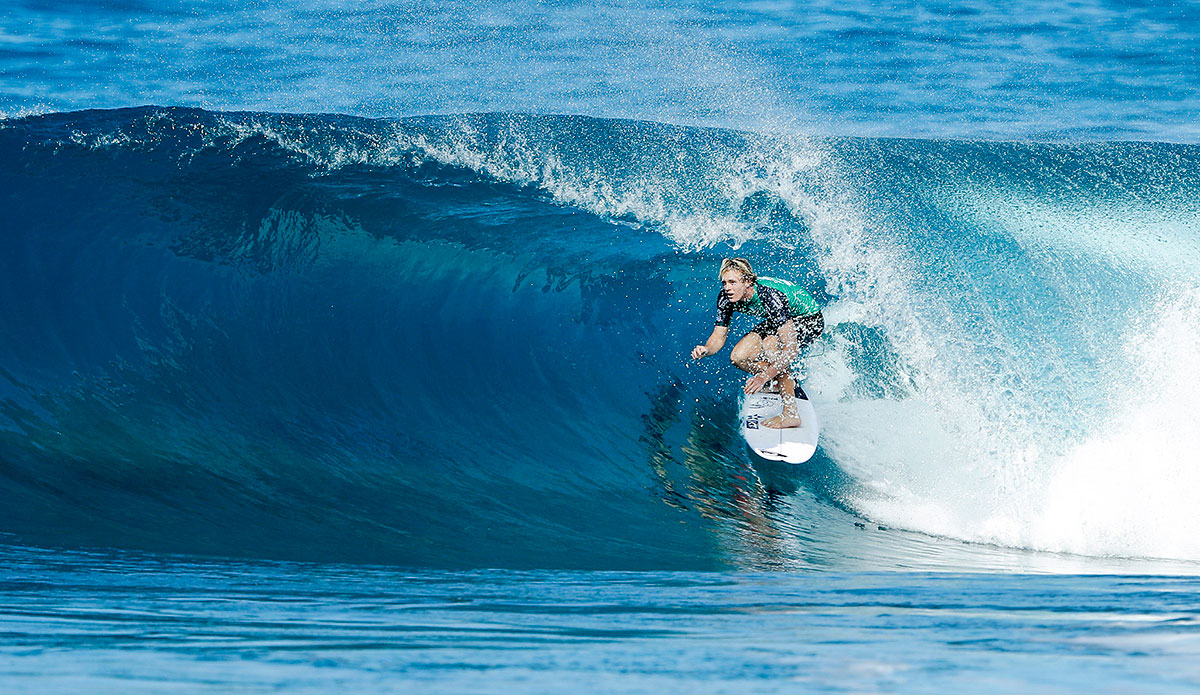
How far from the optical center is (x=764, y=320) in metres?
5.60

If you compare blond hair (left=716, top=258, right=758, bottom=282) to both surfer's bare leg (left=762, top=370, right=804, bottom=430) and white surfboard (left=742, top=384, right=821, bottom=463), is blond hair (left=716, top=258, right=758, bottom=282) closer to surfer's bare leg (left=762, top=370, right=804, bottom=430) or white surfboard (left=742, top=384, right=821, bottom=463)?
surfer's bare leg (left=762, top=370, right=804, bottom=430)

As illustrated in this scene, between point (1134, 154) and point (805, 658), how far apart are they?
1040 centimetres

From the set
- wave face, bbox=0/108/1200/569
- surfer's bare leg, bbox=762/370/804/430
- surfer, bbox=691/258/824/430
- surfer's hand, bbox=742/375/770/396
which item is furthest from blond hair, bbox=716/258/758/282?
wave face, bbox=0/108/1200/569

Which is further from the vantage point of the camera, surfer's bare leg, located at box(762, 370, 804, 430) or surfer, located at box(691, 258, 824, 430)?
surfer's bare leg, located at box(762, 370, 804, 430)

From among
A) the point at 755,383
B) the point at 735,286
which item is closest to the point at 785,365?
the point at 755,383

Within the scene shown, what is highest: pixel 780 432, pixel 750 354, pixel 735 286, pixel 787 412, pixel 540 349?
pixel 540 349

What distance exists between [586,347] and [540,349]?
0.33m

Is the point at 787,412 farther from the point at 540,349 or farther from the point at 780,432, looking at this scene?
the point at 540,349

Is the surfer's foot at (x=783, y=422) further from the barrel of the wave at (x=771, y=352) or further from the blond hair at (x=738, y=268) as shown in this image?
the blond hair at (x=738, y=268)

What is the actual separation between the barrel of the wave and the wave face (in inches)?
7.0

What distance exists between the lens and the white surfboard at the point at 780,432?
6.12 m

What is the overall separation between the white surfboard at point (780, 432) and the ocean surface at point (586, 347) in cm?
12

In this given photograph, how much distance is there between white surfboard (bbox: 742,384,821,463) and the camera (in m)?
6.12

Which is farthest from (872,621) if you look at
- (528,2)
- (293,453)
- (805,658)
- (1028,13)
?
(1028,13)
